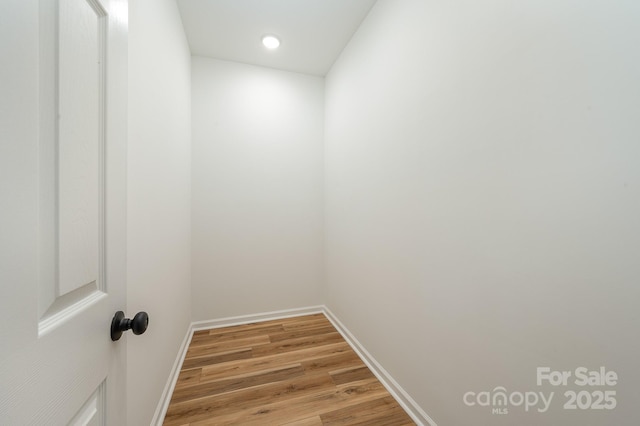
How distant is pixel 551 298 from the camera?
0.77m

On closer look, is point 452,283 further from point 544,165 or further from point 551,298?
point 544,165

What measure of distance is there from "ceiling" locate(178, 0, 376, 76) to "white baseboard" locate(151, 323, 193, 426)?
2581 millimetres

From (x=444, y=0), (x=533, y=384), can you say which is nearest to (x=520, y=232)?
(x=533, y=384)

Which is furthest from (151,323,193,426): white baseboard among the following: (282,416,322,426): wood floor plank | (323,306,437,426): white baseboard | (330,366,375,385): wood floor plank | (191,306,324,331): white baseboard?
(323,306,437,426): white baseboard

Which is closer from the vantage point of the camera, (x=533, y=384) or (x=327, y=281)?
(x=533, y=384)

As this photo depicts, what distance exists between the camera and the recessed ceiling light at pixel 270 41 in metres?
→ 2.00


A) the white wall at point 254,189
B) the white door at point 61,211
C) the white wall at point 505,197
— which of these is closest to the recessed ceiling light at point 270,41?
the white wall at point 254,189

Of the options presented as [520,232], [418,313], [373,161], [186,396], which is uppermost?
[373,161]

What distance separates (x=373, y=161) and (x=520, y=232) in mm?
1037

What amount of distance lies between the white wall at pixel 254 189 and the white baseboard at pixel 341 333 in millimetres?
75

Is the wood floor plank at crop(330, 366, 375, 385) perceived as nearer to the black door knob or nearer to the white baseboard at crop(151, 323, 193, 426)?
the white baseboard at crop(151, 323, 193, 426)

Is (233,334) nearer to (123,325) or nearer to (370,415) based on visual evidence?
(370,415)

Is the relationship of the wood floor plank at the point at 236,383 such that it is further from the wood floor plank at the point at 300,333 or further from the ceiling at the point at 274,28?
the ceiling at the point at 274,28

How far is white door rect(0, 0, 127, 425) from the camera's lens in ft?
1.07
